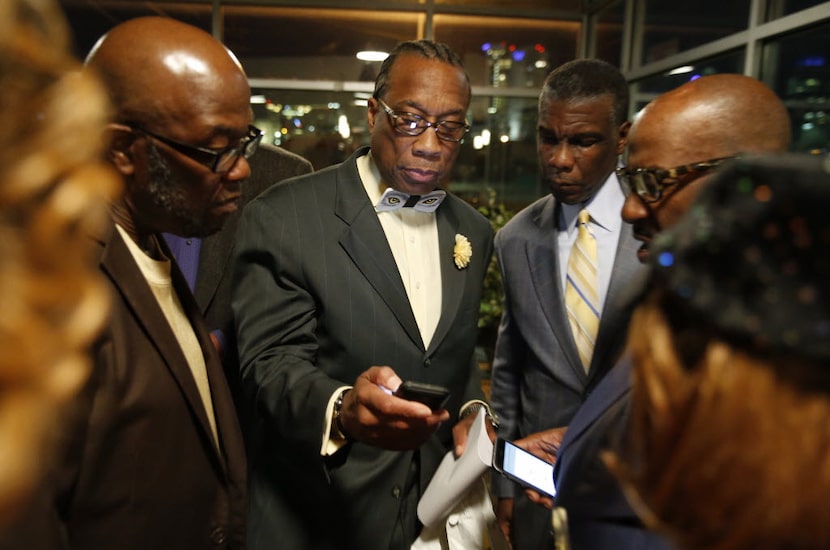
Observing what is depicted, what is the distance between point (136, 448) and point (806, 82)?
143 inches

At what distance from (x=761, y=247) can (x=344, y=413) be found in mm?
1131

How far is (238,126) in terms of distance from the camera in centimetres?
131

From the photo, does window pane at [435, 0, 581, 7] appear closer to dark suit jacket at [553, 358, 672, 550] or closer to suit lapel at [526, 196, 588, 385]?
suit lapel at [526, 196, 588, 385]

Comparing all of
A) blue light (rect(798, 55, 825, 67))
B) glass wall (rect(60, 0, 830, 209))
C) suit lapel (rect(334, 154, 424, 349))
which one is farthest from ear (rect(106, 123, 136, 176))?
glass wall (rect(60, 0, 830, 209))

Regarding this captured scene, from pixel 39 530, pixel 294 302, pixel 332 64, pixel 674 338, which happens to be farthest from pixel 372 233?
pixel 332 64

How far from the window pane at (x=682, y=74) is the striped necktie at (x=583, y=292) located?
Result: 4.87 ft

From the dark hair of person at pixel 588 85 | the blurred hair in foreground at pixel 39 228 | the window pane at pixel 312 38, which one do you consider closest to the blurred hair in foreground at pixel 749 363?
the blurred hair in foreground at pixel 39 228

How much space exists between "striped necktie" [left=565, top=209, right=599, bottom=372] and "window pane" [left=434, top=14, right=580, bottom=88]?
15.6ft

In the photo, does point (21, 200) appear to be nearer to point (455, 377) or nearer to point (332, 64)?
point (455, 377)

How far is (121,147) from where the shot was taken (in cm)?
123

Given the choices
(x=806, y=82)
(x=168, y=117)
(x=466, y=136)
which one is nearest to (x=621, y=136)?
(x=168, y=117)

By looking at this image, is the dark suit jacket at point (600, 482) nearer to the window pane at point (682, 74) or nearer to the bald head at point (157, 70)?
the bald head at point (157, 70)

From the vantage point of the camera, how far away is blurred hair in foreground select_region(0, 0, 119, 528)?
32 cm

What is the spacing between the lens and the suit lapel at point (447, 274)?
1.83 metres
